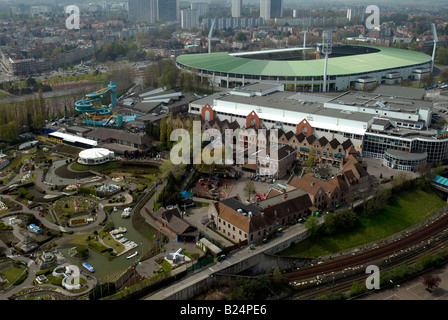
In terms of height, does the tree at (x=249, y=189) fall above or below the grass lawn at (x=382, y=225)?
above

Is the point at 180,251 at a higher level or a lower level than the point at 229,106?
lower

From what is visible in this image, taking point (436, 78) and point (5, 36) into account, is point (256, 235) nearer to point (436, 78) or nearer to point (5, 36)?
point (436, 78)

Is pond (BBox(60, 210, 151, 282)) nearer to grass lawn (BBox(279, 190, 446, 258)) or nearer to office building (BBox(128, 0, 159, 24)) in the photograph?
grass lawn (BBox(279, 190, 446, 258))

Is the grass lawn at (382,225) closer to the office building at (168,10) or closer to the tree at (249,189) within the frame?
the tree at (249,189)

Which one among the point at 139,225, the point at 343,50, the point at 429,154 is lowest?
the point at 139,225

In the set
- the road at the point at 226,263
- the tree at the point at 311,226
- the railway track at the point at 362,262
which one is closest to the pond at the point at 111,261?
the road at the point at 226,263

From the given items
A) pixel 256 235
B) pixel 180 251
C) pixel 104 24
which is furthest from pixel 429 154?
pixel 104 24
